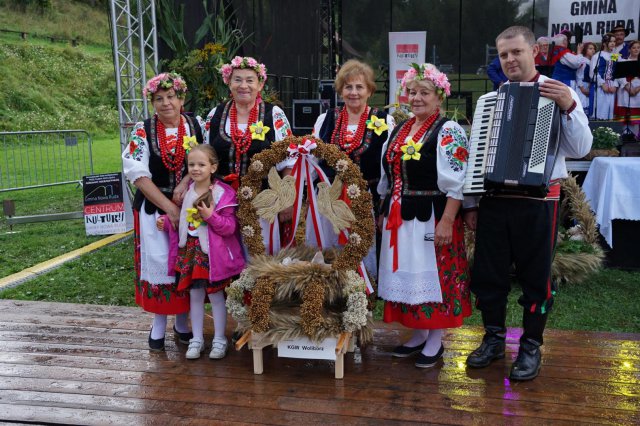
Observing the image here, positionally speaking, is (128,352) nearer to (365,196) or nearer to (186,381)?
(186,381)

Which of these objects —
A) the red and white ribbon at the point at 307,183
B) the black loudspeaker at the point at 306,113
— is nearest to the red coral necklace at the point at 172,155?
the red and white ribbon at the point at 307,183

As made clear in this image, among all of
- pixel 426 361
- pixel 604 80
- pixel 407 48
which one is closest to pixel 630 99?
pixel 604 80

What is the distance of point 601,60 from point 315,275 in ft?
26.9

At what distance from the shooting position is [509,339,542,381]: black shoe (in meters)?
3.13

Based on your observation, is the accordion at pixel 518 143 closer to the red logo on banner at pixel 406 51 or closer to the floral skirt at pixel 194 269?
the floral skirt at pixel 194 269

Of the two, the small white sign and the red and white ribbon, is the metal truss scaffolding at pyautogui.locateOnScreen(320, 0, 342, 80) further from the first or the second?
the small white sign

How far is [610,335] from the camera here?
382cm

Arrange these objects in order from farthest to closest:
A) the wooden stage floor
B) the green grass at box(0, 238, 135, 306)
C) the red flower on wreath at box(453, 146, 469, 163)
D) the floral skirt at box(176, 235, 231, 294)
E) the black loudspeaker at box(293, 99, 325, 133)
Result: the black loudspeaker at box(293, 99, 325, 133) < the green grass at box(0, 238, 135, 306) < the floral skirt at box(176, 235, 231, 294) < the red flower on wreath at box(453, 146, 469, 163) < the wooden stage floor

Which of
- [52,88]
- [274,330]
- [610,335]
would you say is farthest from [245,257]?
[52,88]

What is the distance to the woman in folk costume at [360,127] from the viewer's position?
3449 millimetres

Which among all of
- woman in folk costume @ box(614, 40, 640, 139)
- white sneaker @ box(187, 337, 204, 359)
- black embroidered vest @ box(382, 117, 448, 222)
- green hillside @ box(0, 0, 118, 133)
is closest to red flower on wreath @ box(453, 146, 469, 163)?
black embroidered vest @ box(382, 117, 448, 222)

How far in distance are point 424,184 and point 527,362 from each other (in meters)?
1.05

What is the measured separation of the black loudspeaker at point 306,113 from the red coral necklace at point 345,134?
17.2ft

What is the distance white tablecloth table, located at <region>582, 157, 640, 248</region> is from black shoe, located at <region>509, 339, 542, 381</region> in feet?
9.07
